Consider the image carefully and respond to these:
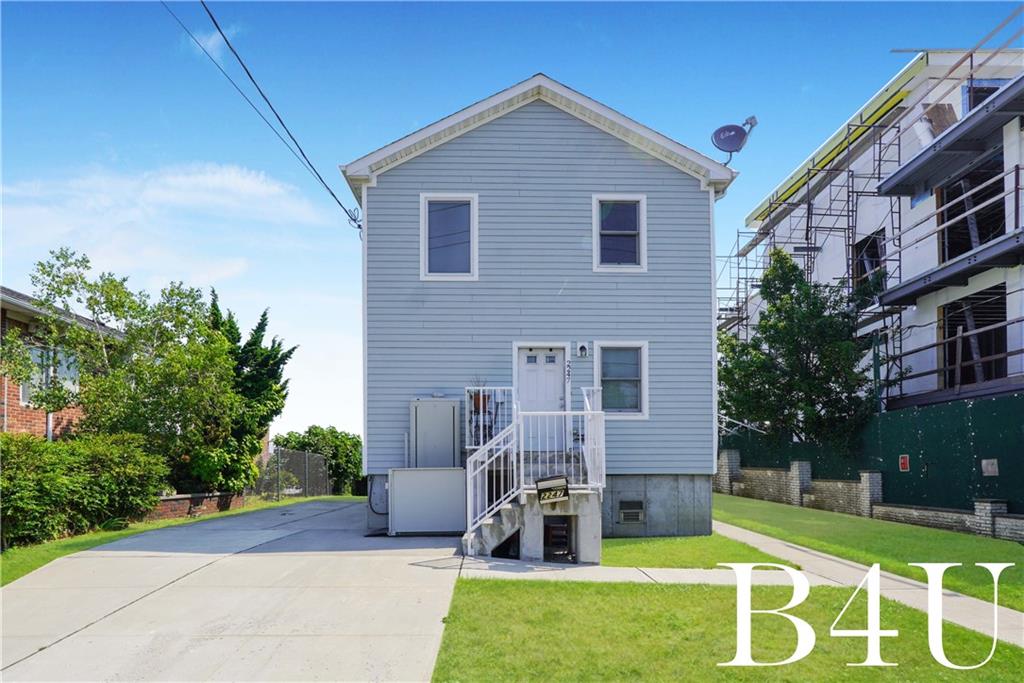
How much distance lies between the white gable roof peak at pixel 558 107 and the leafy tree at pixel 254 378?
9180 mm

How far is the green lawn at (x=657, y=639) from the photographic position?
22.5ft

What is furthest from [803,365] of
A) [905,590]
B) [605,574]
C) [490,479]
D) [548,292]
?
[605,574]

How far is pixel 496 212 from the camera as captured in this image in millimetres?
16219

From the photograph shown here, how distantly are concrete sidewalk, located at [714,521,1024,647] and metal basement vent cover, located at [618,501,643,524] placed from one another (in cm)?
177

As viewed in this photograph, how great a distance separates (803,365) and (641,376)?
29.9 feet

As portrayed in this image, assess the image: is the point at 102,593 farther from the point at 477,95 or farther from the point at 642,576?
the point at 477,95

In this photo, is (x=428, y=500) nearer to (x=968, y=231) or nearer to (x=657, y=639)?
(x=657, y=639)

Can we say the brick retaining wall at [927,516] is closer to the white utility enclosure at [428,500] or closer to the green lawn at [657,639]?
the green lawn at [657,639]

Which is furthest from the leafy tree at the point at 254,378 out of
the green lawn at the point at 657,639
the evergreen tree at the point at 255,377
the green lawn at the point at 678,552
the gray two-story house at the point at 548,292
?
the green lawn at the point at 657,639

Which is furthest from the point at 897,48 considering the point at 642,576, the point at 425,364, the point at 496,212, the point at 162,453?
the point at 162,453

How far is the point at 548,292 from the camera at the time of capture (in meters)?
16.1

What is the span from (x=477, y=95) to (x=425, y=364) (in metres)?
4.87

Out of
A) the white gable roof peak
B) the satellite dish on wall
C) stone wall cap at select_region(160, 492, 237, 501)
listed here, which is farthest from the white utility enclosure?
the satellite dish on wall

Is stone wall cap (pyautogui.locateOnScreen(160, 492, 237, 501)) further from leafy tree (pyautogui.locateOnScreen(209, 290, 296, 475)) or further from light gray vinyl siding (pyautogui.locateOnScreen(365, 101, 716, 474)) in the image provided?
light gray vinyl siding (pyautogui.locateOnScreen(365, 101, 716, 474))
